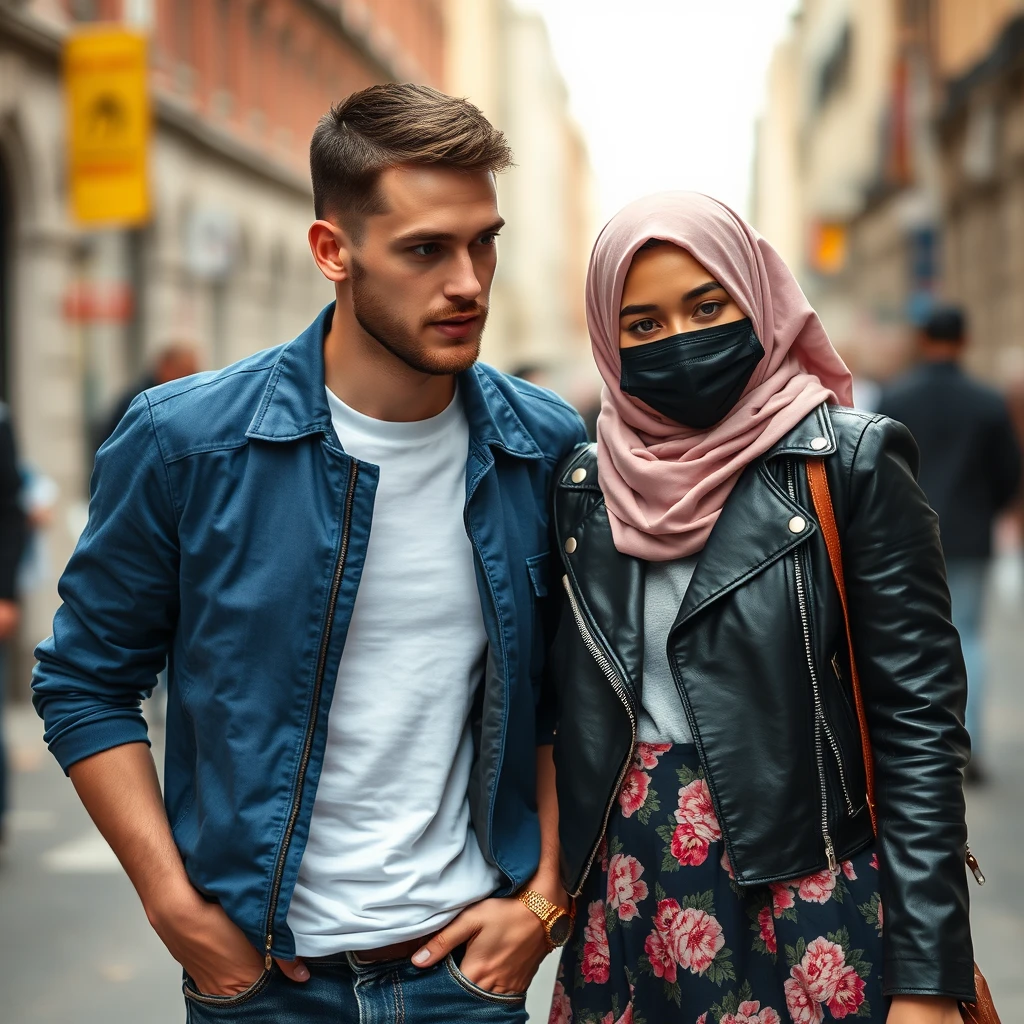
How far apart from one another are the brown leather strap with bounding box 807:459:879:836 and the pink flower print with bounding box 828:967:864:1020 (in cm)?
22

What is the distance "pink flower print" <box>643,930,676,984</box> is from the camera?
2.53 meters

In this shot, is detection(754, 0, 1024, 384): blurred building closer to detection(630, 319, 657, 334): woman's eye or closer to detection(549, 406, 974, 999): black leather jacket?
detection(630, 319, 657, 334): woman's eye

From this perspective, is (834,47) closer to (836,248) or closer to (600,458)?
(836,248)

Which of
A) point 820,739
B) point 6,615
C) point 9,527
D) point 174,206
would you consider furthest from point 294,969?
point 174,206

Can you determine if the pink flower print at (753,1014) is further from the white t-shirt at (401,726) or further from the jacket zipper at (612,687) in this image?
the white t-shirt at (401,726)

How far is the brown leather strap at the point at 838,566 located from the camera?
2.41 metres

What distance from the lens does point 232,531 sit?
2502 millimetres

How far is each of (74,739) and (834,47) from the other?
51.7 m

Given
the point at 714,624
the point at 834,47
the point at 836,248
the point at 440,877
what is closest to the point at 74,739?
the point at 440,877

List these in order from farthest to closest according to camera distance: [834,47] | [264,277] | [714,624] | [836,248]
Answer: [834,47] → [836,248] → [264,277] → [714,624]

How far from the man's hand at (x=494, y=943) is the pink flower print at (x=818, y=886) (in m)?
0.47

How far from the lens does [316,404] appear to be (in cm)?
260

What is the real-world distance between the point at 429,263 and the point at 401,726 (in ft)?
2.47

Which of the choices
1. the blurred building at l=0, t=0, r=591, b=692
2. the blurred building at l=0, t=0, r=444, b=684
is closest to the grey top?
the blurred building at l=0, t=0, r=591, b=692
